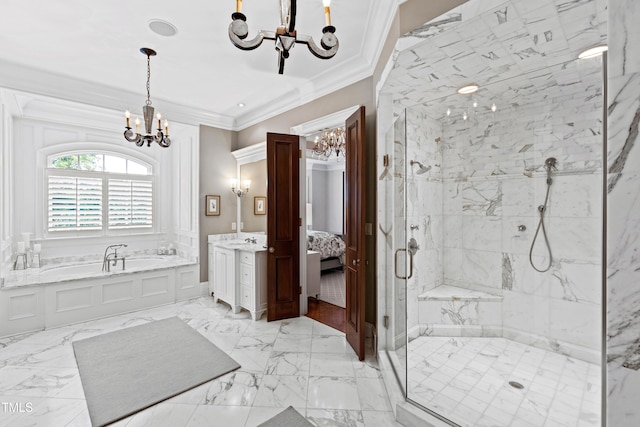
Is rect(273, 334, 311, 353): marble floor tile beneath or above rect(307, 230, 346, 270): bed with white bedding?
beneath

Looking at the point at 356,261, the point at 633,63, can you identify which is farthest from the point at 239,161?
the point at 633,63

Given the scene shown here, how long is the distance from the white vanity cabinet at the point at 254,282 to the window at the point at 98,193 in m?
2.68

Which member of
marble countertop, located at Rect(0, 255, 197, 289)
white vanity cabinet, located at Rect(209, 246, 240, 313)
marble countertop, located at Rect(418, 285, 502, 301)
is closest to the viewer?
marble countertop, located at Rect(418, 285, 502, 301)

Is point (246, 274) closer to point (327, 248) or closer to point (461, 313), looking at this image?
point (327, 248)

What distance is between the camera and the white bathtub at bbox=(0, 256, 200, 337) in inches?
132

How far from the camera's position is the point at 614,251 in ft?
3.03

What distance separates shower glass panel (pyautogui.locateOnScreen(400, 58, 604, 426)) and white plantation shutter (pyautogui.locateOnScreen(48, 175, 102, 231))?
194 inches

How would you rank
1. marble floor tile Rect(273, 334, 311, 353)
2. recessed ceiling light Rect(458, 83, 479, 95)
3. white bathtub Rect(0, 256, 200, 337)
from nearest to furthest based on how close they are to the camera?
recessed ceiling light Rect(458, 83, 479, 95), marble floor tile Rect(273, 334, 311, 353), white bathtub Rect(0, 256, 200, 337)

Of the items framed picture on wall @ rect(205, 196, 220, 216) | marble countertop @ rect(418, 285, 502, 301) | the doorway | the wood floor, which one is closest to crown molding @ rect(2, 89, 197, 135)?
framed picture on wall @ rect(205, 196, 220, 216)

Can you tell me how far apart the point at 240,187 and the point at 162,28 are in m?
2.84

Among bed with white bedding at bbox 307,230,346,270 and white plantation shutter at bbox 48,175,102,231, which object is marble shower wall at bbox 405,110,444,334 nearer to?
bed with white bedding at bbox 307,230,346,270

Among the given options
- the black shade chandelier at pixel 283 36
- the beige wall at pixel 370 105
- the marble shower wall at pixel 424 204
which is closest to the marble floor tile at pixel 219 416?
the beige wall at pixel 370 105

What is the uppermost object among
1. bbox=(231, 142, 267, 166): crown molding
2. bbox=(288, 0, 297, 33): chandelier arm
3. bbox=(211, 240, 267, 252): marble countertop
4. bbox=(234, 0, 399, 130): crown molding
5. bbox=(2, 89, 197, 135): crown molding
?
bbox=(234, 0, 399, 130): crown molding

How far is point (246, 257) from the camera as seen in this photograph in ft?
12.8
